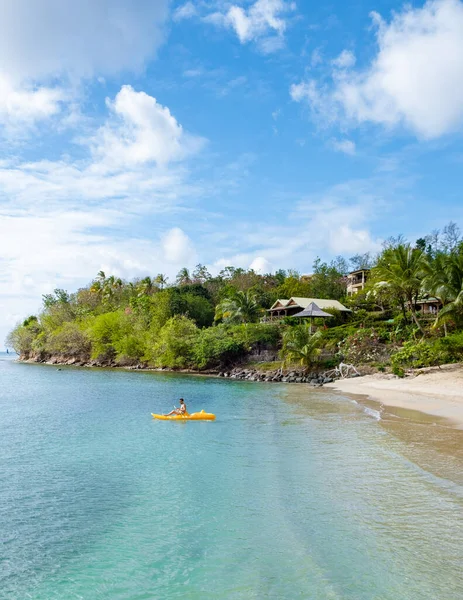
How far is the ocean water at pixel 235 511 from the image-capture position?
713cm

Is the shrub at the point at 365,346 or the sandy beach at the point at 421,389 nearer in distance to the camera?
the sandy beach at the point at 421,389

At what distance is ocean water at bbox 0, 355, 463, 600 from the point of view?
23.4ft

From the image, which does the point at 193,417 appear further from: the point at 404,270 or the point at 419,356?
the point at 404,270

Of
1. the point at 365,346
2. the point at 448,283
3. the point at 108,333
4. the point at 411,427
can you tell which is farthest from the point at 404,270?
the point at 108,333

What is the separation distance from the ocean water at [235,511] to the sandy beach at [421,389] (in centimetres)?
369

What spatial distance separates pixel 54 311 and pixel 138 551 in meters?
80.4

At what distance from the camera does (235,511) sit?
993 cm

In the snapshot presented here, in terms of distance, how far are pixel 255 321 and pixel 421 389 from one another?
1243 inches

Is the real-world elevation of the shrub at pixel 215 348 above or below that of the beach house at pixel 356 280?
below

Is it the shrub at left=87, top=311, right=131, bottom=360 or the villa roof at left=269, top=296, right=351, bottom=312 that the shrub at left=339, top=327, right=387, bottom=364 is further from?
the shrub at left=87, top=311, right=131, bottom=360

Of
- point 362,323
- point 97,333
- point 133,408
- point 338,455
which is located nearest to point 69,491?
point 338,455

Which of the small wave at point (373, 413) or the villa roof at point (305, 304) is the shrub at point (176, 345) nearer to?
the villa roof at point (305, 304)

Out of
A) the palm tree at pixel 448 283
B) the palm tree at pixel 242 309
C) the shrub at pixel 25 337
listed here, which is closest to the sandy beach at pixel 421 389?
the palm tree at pixel 448 283

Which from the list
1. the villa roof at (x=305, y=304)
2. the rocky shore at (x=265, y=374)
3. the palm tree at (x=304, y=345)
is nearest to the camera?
the rocky shore at (x=265, y=374)
